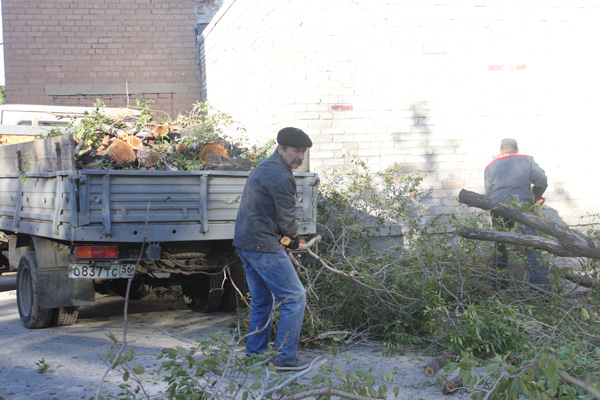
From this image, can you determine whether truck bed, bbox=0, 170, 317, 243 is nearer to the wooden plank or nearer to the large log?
the wooden plank

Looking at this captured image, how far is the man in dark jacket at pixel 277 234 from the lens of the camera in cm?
462

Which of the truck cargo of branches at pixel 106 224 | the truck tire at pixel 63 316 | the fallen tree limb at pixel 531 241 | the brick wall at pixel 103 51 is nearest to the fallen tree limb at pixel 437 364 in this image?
the fallen tree limb at pixel 531 241

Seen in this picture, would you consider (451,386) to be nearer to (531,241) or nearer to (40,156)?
(531,241)

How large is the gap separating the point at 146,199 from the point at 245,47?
5.31 meters

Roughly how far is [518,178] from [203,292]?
4.01 m

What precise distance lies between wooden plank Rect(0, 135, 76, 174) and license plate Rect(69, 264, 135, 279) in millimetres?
954

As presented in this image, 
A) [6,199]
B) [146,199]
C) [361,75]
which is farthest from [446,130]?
[6,199]

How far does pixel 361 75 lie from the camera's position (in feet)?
28.4

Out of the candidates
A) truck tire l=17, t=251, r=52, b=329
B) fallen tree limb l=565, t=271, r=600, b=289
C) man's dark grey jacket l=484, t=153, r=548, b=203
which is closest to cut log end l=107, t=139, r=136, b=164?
truck tire l=17, t=251, r=52, b=329

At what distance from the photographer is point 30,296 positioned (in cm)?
642

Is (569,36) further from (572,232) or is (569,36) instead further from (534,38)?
(572,232)

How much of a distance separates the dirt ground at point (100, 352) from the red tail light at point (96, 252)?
84 centimetres

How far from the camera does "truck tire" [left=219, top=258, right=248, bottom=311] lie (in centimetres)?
669

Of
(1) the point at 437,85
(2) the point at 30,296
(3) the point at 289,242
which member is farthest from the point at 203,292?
(1) the point at 437,85
